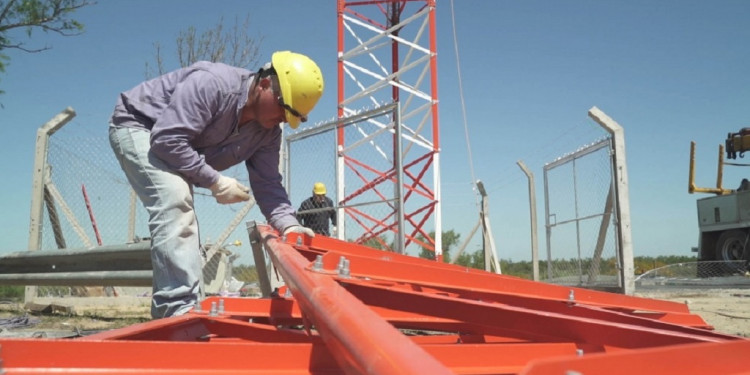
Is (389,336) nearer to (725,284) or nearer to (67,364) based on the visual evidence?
(67,364)

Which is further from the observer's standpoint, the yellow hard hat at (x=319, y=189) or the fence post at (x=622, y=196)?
the yellow hard hat at (x=319, y=189)

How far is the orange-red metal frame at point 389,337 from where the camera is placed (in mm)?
851

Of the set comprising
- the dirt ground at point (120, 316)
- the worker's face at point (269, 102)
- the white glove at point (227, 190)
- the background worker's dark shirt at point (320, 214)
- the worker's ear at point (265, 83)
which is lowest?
the dirt ground at point (120, 316)

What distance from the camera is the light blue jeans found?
281 centimetres

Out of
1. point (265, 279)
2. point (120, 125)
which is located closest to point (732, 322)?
point (265, 279)

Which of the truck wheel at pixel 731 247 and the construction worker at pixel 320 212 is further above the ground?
the construction worker at pixel 320 212

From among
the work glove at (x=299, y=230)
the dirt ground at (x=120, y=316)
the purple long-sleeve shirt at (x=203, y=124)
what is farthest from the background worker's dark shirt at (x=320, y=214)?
the work glove at (x=299, y=230)

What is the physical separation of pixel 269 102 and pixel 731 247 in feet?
51.3

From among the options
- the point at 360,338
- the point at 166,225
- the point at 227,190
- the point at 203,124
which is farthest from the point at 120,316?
the point at 360,338

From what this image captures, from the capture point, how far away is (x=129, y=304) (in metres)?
8.19

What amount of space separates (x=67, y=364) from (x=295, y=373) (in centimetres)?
52

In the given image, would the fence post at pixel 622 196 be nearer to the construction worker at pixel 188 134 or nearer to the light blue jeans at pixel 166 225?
the construction worker at pixel 188 134

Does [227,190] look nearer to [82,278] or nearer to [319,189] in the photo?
[82,278]

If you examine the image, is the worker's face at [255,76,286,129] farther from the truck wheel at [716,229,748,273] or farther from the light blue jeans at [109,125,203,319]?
the truck wheel at [716,229,748,273]
